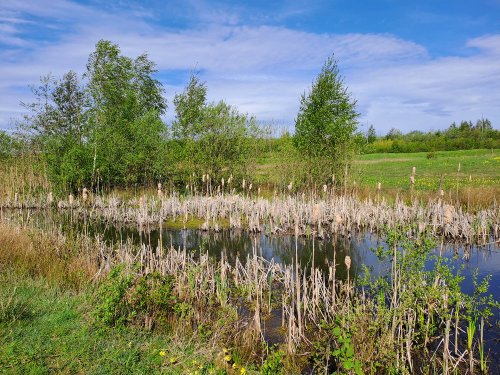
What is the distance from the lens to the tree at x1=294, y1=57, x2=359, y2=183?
20422 mm

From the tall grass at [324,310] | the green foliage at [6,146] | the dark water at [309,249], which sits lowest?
the dark water at [309,249]

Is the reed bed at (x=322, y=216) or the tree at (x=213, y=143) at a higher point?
the tree at (x=213, y=143)

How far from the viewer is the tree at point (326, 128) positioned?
67.0 ft

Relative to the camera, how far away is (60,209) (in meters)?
20.1

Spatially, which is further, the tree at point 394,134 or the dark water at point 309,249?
the tree at point 394,134

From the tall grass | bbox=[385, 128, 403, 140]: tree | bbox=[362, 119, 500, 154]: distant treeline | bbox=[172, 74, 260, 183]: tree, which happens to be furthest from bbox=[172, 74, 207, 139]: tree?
bbox=[385, 128, 403, 140]: tree

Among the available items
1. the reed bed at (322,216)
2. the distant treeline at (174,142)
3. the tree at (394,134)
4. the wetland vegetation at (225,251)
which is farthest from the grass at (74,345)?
the tree at (394,134)

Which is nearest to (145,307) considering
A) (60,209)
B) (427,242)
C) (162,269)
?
(162,269)

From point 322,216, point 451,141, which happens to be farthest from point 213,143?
point 451,141

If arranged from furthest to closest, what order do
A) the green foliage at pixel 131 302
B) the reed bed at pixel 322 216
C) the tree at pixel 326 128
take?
the tree at pixel 326 128
the reed bed at pixel 322 216
the green foliage at pixel 131 302

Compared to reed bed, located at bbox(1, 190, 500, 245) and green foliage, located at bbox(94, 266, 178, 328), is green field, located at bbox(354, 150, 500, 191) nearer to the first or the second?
reed bed, located at bbox(1, 190, 500, 245)

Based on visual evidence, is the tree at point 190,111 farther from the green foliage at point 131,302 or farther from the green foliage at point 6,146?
the green foliage at point 131,302

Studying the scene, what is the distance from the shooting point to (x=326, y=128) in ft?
67.7

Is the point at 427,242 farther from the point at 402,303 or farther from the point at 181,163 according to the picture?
the point at 181,163
